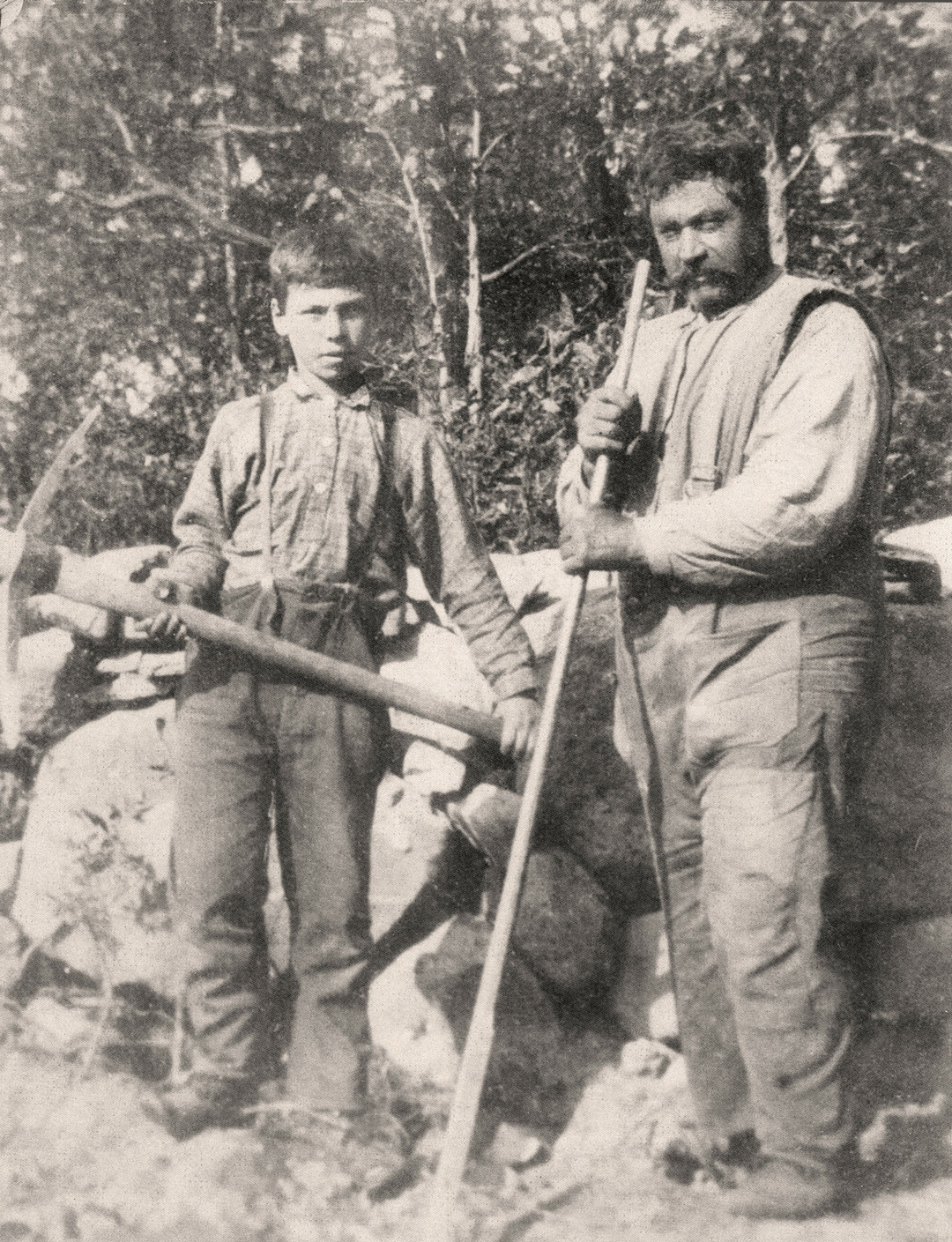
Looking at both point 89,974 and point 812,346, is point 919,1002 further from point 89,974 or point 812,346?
point 89,974

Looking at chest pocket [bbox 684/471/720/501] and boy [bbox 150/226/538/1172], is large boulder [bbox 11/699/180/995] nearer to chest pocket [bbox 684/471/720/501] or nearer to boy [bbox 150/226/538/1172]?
boy [bbox 150/226/538/1172]

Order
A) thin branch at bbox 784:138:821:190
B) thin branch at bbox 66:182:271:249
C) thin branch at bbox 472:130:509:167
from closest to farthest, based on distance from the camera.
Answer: thin branch at bbox 784:138:821:190, thin branch at bbox 472:130:509:167, thin branch at bbox 66:182:271:249

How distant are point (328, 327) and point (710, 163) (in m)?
1.06

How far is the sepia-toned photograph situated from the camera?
8.27 ft

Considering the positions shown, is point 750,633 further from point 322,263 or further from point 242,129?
point 242,129

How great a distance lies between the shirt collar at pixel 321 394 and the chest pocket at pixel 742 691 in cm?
116

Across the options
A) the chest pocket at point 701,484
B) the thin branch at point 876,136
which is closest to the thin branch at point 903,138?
the thin branch at point 876,136

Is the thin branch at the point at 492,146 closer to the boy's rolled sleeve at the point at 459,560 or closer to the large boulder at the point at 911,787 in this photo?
the boy's rolled sleeve at the point at 459,560

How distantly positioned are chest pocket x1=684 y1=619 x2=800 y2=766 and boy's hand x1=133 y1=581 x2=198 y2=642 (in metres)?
1.32

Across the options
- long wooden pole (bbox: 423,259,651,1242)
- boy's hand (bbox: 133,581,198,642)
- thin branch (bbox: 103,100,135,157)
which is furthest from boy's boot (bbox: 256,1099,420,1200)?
thin branch (bbox: 103,100,135,157)

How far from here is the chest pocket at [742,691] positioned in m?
2.51

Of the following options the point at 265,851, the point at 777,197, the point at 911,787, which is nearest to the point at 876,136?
the point at 777,197

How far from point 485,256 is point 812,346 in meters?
2.87

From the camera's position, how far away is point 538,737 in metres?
2.92
